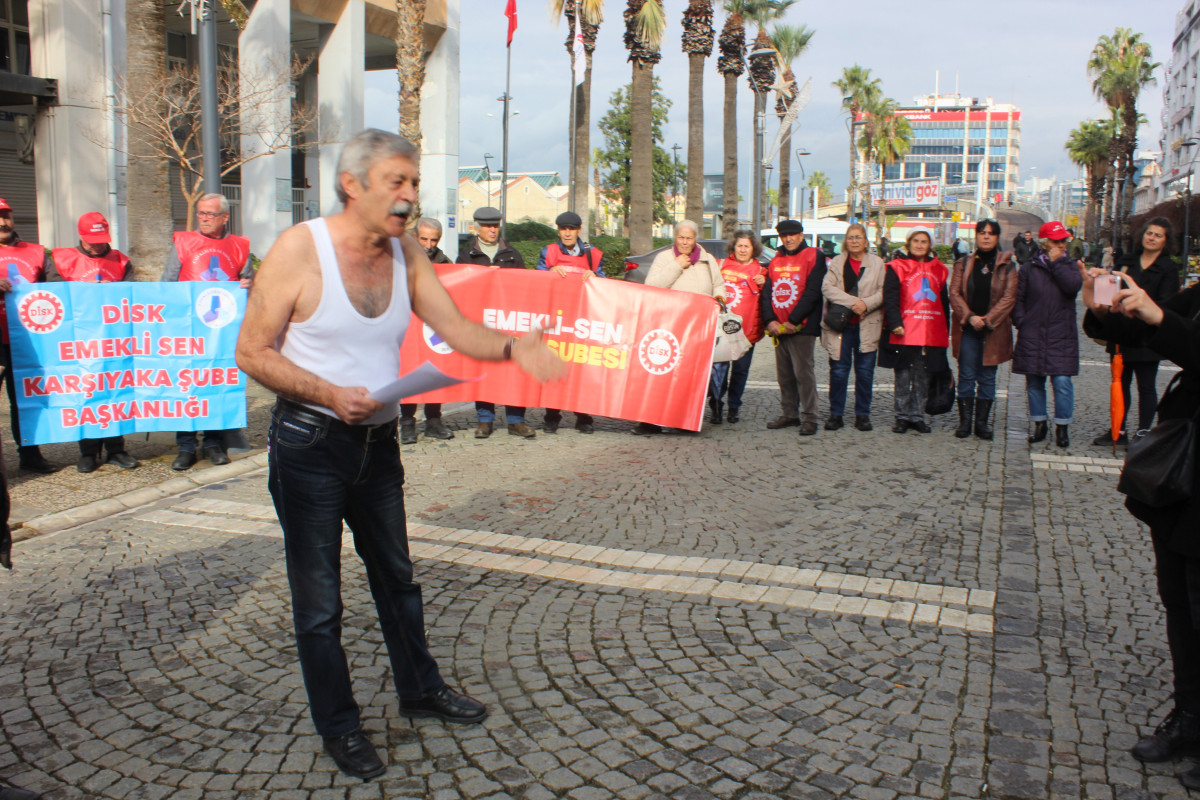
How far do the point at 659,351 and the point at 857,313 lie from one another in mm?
2012

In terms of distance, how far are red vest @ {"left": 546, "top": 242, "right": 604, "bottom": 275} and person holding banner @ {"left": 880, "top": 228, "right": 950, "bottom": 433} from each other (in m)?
2.74

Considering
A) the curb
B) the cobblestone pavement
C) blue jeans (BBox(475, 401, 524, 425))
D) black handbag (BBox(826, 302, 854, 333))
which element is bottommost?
the cobblestone pavement

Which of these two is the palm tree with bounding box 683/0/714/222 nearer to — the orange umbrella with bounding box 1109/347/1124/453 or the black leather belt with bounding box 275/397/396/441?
the orange umbrella with bounding box 1109/347/1124/453

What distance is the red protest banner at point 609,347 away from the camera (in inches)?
337

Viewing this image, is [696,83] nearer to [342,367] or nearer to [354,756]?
[342,367]

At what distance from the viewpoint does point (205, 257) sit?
7.41 m

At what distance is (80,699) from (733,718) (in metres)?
2.43

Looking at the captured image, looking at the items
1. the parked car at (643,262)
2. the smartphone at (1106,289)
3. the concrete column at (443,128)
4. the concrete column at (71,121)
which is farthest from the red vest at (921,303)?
the concrete column at (443,128)

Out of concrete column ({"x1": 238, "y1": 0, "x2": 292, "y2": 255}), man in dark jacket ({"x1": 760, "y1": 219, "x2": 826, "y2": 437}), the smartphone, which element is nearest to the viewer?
the smartphone

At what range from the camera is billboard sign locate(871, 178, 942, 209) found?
372 ft

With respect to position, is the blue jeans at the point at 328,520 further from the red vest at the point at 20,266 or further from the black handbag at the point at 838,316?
the black handbag at the point at 838,316

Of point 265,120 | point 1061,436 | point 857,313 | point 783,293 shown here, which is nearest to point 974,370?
point 1061,436

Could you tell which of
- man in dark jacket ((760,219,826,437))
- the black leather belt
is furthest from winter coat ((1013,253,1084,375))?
the black leather belt

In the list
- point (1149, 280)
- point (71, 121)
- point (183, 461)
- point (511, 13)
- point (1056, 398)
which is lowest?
point (183, 461)
